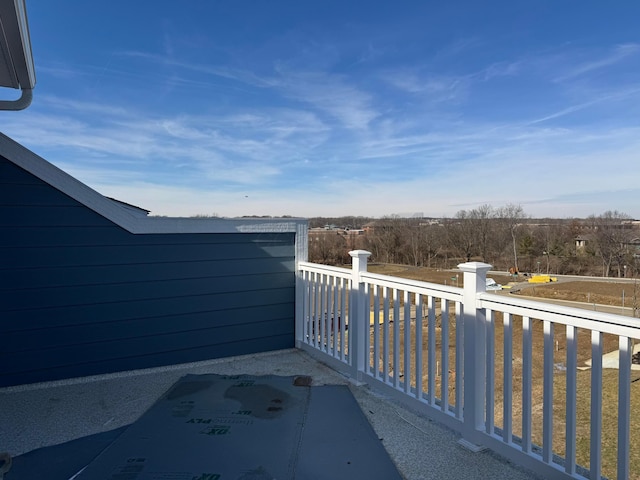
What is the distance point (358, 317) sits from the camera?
9.68ft

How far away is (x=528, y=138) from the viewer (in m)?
17.9

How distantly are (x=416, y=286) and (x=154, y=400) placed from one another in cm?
194

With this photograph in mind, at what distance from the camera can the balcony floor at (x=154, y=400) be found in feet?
6.25

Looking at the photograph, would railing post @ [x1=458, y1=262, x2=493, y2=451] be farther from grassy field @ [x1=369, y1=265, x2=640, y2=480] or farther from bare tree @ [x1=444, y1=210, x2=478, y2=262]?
bare tree @ [x1=444, y1=210, x2=478, y2=262]

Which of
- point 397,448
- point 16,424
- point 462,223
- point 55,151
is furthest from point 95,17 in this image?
point 462,223

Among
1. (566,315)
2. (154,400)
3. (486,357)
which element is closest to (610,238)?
(486,357)

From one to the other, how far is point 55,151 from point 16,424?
27.2 feet

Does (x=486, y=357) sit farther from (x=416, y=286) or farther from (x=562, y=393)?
(x=562, y=393)

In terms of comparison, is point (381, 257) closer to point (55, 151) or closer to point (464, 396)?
point (55, 151)

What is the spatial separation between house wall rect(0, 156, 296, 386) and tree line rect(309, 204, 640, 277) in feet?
99.7

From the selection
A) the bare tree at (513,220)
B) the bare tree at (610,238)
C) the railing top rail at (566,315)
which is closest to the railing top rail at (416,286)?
the railing top rail at (566,315)

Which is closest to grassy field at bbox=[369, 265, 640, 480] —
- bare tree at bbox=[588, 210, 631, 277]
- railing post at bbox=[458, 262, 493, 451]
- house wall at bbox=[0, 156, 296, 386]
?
railing post at bbox=[458, 262, 493, 451]

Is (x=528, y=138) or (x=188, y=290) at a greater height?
(x=528, y=138)

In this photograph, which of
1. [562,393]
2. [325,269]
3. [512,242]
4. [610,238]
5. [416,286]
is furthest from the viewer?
[512,242]
